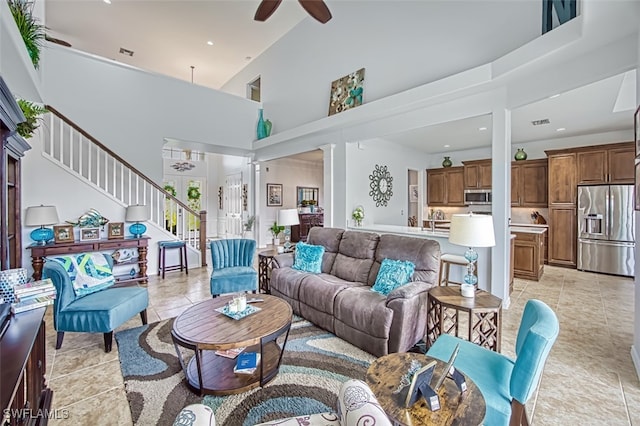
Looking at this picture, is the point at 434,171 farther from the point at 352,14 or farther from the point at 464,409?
the point at 464,409

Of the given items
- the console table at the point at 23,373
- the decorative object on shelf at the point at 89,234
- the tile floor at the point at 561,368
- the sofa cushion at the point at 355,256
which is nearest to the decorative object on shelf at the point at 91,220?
the decorative object on shelf at the point at 89,234

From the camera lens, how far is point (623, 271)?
521 centimetres

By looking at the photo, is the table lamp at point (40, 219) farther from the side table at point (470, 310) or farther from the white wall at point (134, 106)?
the side table at point (470, 310)

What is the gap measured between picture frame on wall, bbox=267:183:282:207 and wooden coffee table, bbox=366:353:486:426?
26.0 feet

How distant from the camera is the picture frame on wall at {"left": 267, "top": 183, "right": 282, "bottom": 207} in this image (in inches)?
359

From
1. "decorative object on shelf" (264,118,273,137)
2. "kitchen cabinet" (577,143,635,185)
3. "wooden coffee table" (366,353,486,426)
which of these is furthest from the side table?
"decorative object on shelf" (264,118,273,137)

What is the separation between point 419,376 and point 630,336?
131 inches

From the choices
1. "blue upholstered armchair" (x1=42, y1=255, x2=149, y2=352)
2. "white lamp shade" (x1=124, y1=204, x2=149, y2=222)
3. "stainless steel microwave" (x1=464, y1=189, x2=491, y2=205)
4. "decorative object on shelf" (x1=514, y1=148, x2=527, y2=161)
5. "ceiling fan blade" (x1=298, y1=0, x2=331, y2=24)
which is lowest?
"blue upholstered armchair" (x1=42, y1=255, x2=149, y2=352)

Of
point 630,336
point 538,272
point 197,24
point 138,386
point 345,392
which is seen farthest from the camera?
point 197,24

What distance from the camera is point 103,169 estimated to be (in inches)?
210

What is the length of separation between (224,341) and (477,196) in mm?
7190

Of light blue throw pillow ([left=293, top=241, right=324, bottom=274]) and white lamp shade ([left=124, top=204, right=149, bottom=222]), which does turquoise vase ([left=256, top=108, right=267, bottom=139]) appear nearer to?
white lamp shade ([left=124, top=204, right=149, bottom=222])

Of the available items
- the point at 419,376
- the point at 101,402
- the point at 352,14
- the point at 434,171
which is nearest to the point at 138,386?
the point at 101,402

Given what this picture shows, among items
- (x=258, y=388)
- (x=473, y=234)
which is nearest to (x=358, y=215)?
(x=473, y=234)
